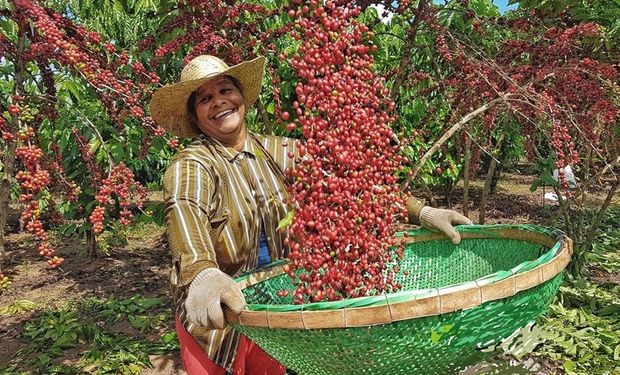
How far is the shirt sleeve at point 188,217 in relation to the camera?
1540mm

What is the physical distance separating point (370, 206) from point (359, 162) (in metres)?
0.13

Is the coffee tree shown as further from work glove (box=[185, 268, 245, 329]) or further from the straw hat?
work glove (box=[185, 268, 245, 329])

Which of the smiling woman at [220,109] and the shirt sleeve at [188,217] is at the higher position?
the smiling woman at [220,109]

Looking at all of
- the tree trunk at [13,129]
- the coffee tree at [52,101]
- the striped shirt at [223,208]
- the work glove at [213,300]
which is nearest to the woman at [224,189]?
the striped shirt at [223,208]

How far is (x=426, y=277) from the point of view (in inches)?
82.9

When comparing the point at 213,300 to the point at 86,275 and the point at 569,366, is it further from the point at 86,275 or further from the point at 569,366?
the point at 86,275

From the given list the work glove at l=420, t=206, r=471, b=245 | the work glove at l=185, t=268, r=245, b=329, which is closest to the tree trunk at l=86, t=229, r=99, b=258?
the work glove at l=420, t=206, r=471, b=245

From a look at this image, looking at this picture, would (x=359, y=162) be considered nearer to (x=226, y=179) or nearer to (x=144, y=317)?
(x=226, y=179)

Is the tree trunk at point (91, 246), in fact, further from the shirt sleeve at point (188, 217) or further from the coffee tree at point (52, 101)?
the shirt sleeve at point (188, 217)

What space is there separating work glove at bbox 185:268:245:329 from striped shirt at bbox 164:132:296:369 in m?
0.16

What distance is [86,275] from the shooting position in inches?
232

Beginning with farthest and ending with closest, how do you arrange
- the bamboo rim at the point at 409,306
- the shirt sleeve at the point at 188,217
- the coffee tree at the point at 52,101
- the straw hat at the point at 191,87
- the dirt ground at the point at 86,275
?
the dirt ground at the point at 86,275, the coffee tree at the point at 52,101, the straw hat at the point at 191,87, the shirt sleeve at the point at 188,217, the bamboo rim at the point at 409,306

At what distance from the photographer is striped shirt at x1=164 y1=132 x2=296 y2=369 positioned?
1.64 m

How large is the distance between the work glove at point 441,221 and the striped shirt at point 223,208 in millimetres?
516
